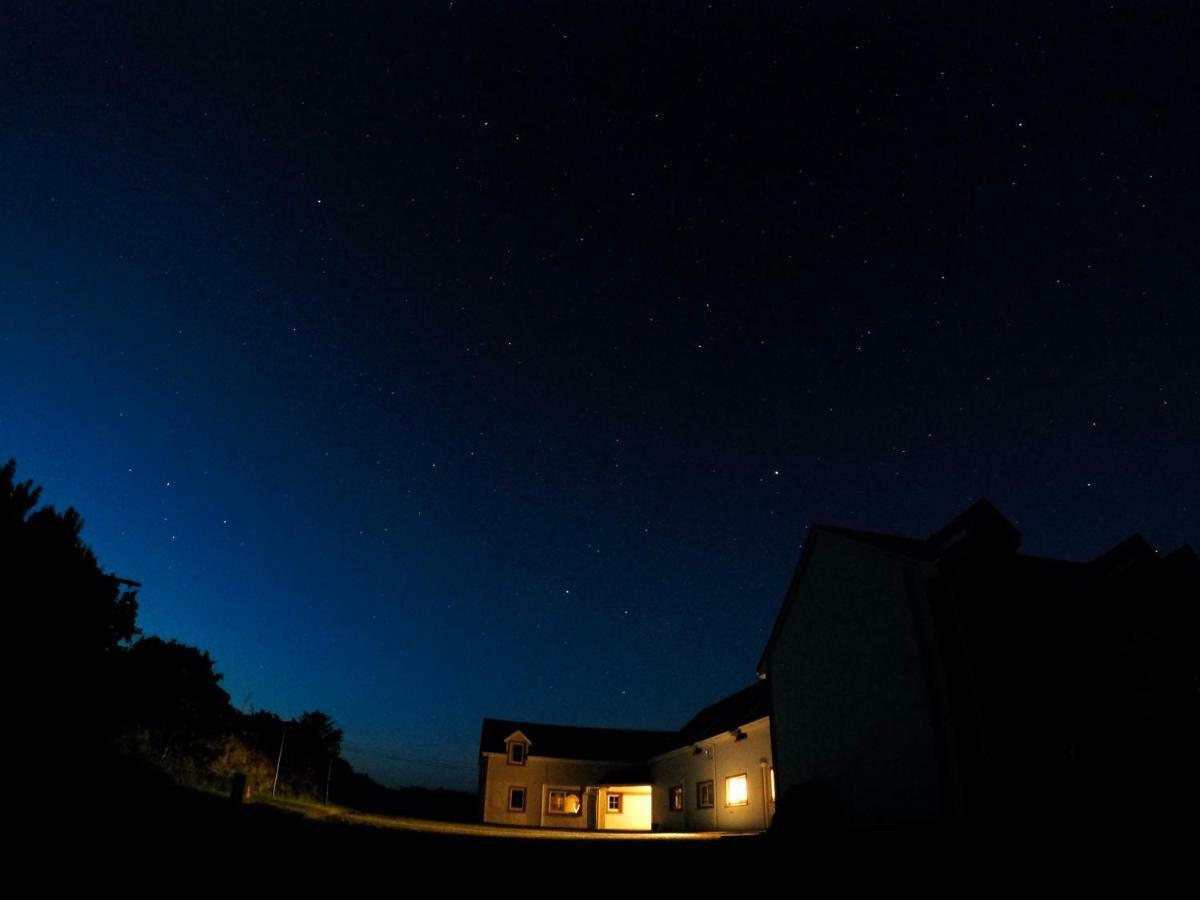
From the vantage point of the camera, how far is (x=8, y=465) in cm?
2011

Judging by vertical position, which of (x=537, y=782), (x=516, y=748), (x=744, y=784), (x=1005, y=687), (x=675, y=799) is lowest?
(x=675, y=799)

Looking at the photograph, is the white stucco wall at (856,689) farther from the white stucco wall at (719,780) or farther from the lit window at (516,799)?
the lit window at (516,799)

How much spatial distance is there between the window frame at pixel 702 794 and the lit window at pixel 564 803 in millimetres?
11255

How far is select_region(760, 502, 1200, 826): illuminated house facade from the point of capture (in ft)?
37.9

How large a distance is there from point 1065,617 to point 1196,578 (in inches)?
121

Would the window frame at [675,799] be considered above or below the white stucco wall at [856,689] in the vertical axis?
below

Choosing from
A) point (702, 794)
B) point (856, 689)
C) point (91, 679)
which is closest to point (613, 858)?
point (856, 689)

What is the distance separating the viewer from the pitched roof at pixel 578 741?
38938 millimetres

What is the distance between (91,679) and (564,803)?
26.3 m

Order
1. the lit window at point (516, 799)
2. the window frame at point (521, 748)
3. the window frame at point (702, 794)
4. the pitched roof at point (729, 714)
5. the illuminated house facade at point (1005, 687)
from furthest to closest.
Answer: the window frame at point (521, 748) < the lit window at point (516, 799) < the window frame at point (702, 794) < the pitched roof at point (729, 714) < the illuminated house facade at point (1005, 687)

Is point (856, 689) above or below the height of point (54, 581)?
below

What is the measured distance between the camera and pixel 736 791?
2541cm

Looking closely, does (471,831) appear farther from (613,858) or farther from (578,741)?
(578,741)

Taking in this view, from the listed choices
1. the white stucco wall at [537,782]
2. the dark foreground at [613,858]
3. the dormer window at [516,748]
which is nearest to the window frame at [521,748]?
the dormer window at [516,748]
